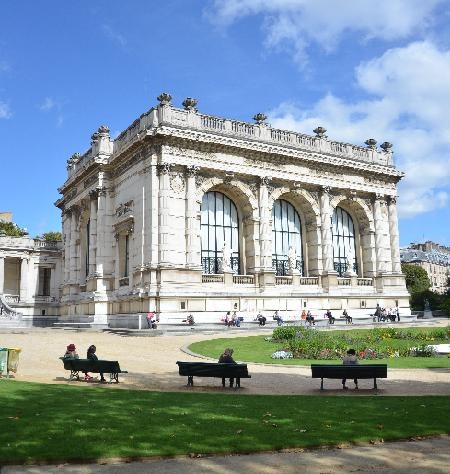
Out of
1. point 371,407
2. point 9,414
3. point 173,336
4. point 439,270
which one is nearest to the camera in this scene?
point 9,414

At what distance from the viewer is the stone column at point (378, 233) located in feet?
156

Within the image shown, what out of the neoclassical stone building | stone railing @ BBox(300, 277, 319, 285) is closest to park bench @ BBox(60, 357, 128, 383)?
the neoclassical stone building

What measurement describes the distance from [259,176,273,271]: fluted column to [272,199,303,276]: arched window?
2339 millimetres

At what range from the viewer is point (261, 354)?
23.1 meters

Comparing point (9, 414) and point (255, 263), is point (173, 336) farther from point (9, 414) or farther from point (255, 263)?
point (9, 414)

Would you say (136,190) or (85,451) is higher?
(136,190)

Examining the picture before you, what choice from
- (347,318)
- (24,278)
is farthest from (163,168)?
(24,278)

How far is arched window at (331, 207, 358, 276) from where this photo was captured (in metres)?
47.5

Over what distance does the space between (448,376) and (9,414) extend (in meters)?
13.5

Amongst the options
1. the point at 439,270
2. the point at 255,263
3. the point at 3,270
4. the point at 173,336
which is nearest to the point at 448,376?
the point at 173,336

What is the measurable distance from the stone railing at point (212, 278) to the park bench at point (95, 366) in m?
21.1

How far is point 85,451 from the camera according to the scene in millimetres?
7711

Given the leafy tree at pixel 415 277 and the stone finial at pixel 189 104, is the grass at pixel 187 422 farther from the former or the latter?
the leafy tree at pixel 415 277

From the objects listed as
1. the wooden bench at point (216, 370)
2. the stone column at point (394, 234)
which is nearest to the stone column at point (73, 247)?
the stone column at point (394, 234)
